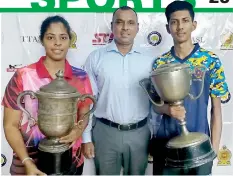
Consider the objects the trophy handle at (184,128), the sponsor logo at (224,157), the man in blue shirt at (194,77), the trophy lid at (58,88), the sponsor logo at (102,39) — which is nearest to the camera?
the trophy lid at (58,88)

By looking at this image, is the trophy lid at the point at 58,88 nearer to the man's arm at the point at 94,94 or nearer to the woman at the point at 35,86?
the woman at the point at 35,86

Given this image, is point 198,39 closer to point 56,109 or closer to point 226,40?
point 226,40

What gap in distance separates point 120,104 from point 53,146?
43 cm

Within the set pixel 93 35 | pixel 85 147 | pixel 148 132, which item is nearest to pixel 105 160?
pixel 85 147

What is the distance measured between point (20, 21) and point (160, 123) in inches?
35.6

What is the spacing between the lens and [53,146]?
1.26m

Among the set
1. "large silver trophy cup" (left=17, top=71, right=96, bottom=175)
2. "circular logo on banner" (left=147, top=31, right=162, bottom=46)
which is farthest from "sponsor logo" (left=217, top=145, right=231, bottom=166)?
"large silver trophy cup" (left=17, top=71, right=96, bottom=175)

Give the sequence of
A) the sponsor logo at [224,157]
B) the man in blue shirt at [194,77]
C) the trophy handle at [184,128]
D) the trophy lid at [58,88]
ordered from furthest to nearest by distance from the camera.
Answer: the sponsor logo at [224,157]
the man in blue shirt at [194,77]
the trophy handle at [184,128]
the trophy lid at [58,88]

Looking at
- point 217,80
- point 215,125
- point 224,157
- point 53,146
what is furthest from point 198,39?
point 53,146

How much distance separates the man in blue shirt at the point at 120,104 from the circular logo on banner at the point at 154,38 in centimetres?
10

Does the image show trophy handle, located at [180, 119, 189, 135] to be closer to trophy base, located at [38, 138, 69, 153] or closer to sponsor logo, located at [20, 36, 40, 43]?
trophy base, located at [38, 138, 69, 153]

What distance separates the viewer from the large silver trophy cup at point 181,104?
1239mm

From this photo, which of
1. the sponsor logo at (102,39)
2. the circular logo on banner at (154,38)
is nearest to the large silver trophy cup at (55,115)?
the sponsor logo at (102,39)

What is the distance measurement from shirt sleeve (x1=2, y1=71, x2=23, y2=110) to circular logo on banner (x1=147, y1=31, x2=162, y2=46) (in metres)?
0.70
